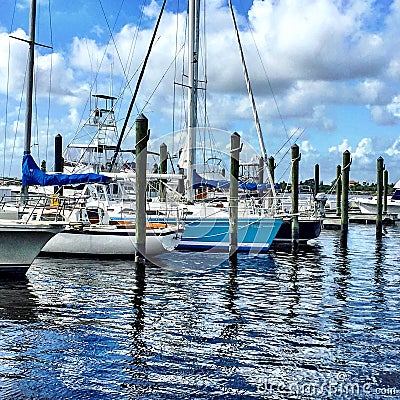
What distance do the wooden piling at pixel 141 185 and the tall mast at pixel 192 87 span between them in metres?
8.47

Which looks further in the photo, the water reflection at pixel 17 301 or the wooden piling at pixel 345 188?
the wooden piling at pixel 345 188

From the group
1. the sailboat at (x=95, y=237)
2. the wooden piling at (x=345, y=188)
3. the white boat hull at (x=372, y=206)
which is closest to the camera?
the sailboat at (x=95, y=237)

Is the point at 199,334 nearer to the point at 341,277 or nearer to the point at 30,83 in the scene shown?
the point at 341,277

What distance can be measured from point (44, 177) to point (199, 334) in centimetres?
1601

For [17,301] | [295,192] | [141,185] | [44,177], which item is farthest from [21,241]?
[295,192]

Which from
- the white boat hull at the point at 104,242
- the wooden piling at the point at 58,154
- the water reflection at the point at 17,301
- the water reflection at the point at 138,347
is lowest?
the water reflection at the point at 138,347

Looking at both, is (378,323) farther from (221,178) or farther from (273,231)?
(221,178)

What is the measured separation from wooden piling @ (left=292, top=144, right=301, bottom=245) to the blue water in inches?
297

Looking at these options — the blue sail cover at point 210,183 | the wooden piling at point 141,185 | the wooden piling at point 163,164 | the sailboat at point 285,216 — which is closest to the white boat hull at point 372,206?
the sailboat at point 285,216

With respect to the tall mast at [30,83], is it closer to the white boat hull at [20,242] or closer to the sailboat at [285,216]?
the white boat hull at [20,242]

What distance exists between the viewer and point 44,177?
27.2 metres

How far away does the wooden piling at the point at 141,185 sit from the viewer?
71.1ft

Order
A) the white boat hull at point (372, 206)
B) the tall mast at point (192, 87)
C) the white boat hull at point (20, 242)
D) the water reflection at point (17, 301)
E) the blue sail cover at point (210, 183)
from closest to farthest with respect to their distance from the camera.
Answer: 1. the water reflection at point (17, 301)
2. the white boat hull at point (20, 242)
3. the tall mast at point (192, 87)
4. the blue sail cover at point (210, 183)
5. the white boat hull at point (372, 206)

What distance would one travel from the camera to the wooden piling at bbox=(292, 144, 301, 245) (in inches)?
1208
